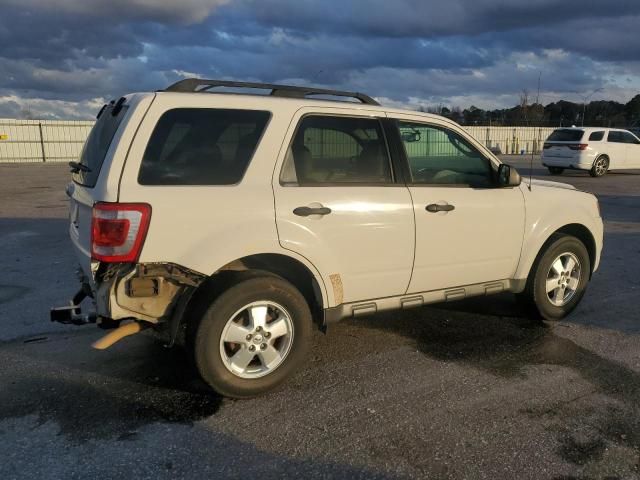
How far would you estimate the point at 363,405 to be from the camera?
3.64 m

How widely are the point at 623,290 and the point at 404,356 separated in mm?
3184

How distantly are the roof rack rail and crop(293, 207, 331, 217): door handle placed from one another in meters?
0.86

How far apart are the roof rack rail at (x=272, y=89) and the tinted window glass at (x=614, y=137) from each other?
63.5 feet

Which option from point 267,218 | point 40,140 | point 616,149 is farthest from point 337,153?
point 40,140

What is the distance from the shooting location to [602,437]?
10.6ft

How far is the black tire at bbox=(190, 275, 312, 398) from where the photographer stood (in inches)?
138

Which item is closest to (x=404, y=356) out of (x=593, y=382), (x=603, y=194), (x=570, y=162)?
(x=593, y=382)

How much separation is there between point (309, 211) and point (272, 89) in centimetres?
98

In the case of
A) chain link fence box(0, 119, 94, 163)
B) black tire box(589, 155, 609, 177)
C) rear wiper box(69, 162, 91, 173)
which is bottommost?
black tire box(589, 155, 609, 177)

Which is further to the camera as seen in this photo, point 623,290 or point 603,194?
point 603,194

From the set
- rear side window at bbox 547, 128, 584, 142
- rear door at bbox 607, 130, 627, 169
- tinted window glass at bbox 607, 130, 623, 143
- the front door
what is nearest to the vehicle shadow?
the front door

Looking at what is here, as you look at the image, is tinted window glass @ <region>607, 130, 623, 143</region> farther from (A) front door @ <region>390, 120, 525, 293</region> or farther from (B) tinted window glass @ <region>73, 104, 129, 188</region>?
(B) tinted window glass @ <region>73, 104, 129, 188</region>

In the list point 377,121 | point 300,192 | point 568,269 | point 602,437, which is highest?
point 377,121

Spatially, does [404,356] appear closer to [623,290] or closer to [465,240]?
[465,240]
